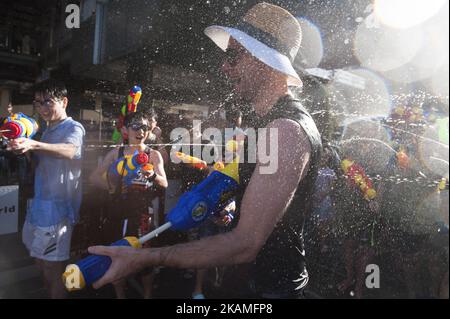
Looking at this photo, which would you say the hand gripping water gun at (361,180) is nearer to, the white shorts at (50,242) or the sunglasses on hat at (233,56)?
the sunglasses on hat at (233,56)

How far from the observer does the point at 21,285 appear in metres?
3.13

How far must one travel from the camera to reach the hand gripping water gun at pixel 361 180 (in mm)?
3273

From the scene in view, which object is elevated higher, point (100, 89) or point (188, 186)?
point (100, 89)

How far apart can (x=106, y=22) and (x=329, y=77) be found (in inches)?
169

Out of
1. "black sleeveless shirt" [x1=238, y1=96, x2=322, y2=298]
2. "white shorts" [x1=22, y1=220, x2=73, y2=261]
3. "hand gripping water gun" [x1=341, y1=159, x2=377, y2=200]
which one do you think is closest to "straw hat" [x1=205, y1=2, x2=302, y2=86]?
"black sleeveless shirt" [x1=238, y1=96, x2=322, y2=298]

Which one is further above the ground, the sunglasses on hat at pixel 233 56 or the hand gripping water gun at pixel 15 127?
the sunglasses on hat at pixel 233 56

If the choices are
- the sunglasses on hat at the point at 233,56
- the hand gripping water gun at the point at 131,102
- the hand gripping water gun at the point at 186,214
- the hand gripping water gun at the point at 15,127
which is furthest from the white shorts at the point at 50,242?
the sunglasses on hat at the point at 233,56

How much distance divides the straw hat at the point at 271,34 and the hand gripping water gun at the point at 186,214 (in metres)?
0.52

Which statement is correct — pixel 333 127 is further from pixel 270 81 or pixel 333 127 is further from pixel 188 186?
pixel 270 81

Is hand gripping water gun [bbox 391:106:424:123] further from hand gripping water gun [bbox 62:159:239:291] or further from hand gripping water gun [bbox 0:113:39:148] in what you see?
hand gripping water gun [bbox 0:113:39:148]

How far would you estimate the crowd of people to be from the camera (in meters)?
1.14
